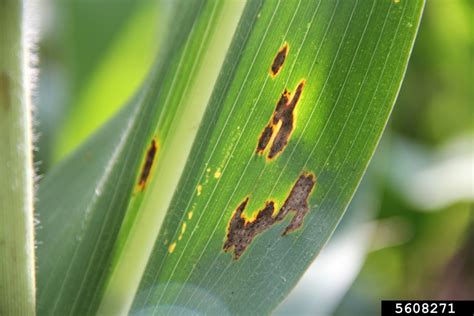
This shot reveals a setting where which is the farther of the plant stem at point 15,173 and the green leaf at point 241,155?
the green leaf at point 241,155

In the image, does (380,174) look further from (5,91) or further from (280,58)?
(5,91)

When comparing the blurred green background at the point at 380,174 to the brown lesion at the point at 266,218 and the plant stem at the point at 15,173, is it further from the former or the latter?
the plant stem at the point at 15,173

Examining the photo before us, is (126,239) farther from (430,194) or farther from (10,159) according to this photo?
(430,194)

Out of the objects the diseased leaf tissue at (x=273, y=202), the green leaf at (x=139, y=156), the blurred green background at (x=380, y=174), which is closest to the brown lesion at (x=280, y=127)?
the diseased leaf tissue at (x=273, y=202)

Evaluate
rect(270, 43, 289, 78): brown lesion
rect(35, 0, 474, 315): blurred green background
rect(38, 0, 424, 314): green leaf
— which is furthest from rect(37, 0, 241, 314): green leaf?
rect(35, 0, 474, 315): blurred green background

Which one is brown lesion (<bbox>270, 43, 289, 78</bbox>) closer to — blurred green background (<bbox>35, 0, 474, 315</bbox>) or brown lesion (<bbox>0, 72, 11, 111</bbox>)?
brown lesion (<bbox>0, 72, 11, 111</bbox>)

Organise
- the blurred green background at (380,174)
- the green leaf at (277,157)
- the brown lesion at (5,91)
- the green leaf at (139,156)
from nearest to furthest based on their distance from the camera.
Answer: the brown lesion at (5,91) → the green leaf at (277,157) → the green leaf at (139,156) → the blurred green background at (380,174)
